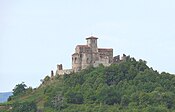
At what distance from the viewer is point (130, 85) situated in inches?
3620

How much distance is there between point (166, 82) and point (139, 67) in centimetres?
529

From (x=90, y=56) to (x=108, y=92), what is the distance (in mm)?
6687

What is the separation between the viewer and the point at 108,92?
292 feet

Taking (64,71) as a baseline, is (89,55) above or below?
above

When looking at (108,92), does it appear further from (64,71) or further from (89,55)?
(64,71)

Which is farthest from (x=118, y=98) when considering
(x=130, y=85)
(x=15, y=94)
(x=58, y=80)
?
(x=15, y=94)

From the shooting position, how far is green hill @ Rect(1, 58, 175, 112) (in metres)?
86.6

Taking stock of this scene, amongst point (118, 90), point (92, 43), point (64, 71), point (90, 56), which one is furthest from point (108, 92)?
point (64, 71)

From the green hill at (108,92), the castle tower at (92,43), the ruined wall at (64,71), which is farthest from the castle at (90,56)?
the green hill at (108,92)

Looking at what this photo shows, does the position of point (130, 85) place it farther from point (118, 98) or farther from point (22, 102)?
point (22, 102)

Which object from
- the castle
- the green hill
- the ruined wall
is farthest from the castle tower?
the ruined wall

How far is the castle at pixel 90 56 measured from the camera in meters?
93.1

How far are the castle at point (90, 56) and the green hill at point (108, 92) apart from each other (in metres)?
1.10

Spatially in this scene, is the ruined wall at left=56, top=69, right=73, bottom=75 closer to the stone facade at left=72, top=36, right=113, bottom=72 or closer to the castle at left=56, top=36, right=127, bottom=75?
the castle at left=56, top=36, right=127, bottom=75
